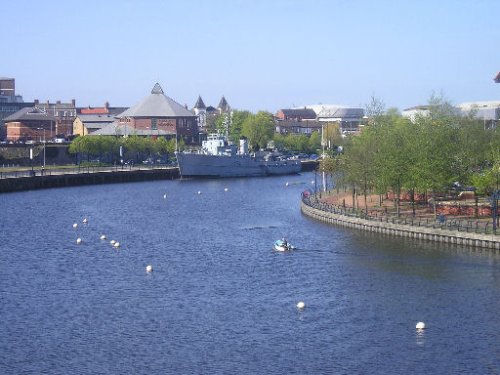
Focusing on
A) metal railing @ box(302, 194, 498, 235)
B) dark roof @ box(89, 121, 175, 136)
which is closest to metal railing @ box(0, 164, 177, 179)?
dark roof @ box(89, 121, 175, 136)

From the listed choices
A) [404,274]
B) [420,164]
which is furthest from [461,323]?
[420,164]

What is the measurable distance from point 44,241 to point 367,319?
114 ft

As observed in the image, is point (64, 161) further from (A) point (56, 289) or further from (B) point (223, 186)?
(A) point (56, 289)

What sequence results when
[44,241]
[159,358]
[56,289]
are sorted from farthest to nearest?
[44,241] < [56,289] < [159,358]

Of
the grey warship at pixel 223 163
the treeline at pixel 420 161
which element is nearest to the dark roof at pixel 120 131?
the grey warship at pixel 223 163

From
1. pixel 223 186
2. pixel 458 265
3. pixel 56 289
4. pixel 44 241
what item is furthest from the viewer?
pixel 223 186

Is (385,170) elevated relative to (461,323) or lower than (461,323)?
elevated

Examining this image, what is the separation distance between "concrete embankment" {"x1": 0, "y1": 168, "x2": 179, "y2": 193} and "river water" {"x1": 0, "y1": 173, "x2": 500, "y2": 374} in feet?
133

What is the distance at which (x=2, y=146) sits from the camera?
16500 centimetres

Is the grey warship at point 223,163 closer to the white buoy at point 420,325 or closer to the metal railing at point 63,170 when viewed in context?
the metal railing at point 63,170

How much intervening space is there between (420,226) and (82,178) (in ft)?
256

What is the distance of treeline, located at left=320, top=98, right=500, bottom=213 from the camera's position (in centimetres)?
7819

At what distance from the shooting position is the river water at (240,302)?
4212cm

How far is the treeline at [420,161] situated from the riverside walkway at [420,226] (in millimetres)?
3160
